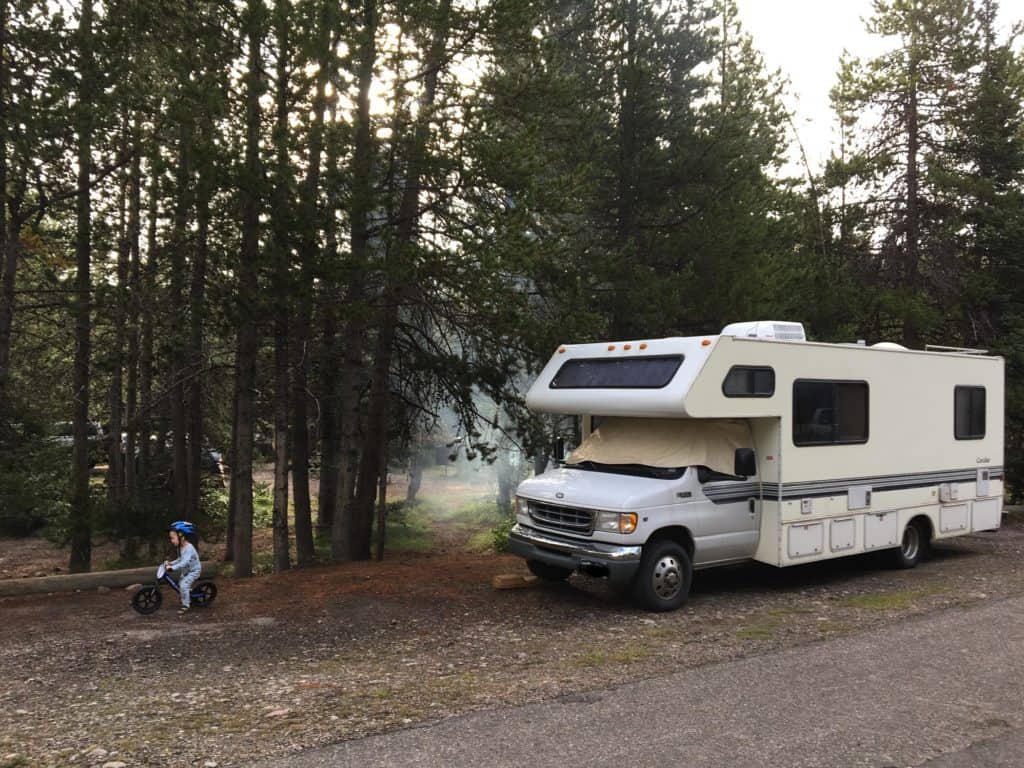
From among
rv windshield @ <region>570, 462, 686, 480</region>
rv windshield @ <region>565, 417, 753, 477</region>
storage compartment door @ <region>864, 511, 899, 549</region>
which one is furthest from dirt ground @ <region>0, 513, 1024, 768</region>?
rv windshield @ <region>565, 417, 753, 477</region>

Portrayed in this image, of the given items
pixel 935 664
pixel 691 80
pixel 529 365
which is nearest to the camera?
pixel 935 664

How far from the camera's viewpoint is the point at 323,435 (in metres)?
18.0

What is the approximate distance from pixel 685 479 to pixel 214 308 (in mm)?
6387

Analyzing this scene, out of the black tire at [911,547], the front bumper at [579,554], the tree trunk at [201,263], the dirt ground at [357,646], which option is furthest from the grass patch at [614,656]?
the tree trunk at [201,263]

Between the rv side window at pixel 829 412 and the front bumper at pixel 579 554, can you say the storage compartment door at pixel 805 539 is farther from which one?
the front bumper at pixel 579 554

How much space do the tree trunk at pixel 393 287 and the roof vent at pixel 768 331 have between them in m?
4.20

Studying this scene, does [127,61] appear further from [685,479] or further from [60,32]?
[685,479]

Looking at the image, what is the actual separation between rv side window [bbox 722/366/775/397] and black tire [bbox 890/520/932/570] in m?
3.58

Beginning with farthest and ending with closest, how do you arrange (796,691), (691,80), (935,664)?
(691,80) < (935,664) < (796,691)

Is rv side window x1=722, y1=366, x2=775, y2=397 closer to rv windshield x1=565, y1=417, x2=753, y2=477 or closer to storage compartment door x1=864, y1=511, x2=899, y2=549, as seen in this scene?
rv windshield x1=565, y1=417, x2=753, y2=477

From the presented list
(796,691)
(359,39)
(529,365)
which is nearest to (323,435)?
(529,365)

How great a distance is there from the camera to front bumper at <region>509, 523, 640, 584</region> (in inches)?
334

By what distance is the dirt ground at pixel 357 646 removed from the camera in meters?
5.46

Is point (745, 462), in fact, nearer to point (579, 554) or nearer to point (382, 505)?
point (579, 554)
